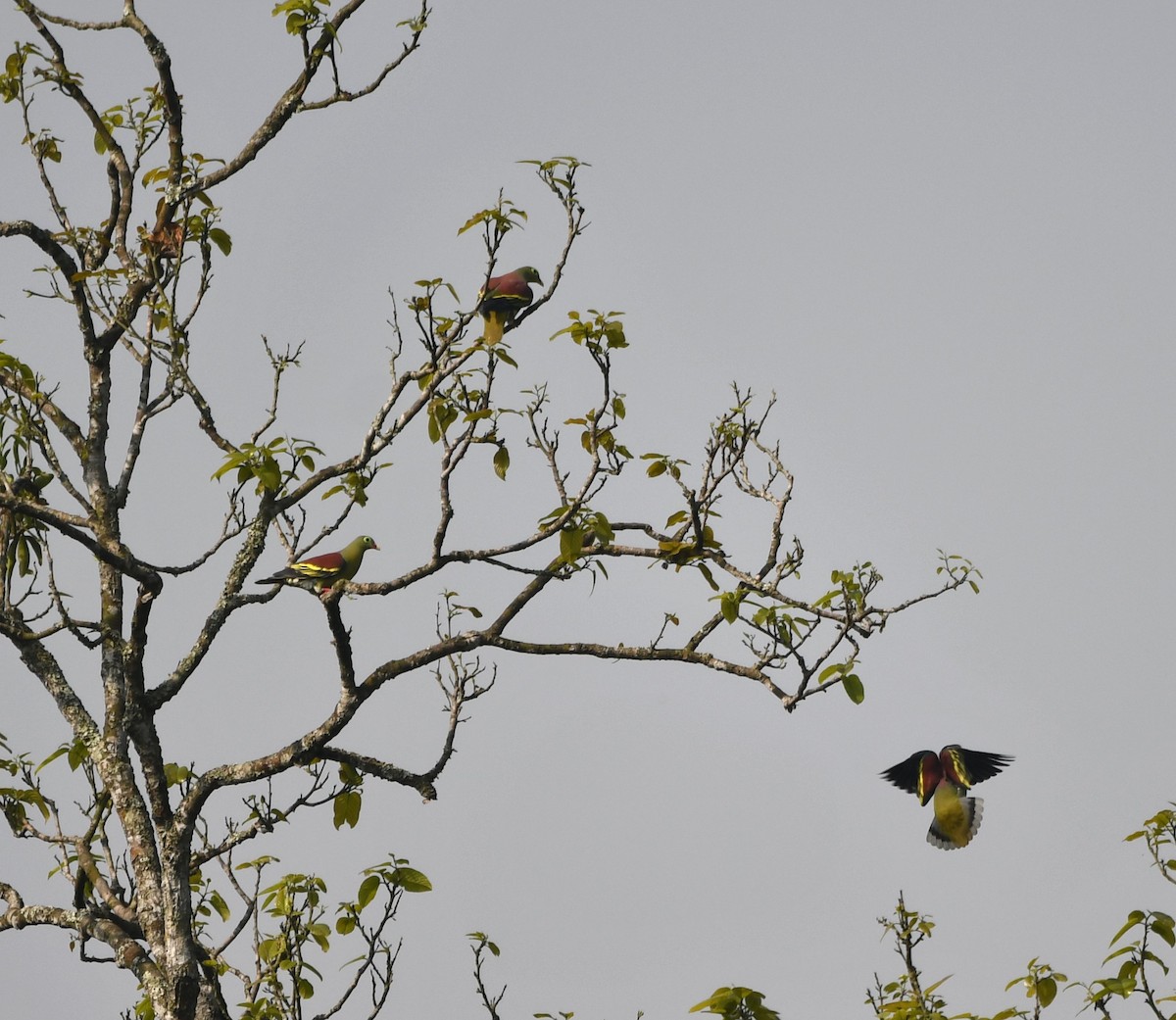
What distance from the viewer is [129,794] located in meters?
5.81

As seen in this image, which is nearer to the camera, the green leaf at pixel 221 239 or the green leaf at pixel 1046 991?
the green leaf at pixel 1046 991

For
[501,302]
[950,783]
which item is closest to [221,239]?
[501,302]

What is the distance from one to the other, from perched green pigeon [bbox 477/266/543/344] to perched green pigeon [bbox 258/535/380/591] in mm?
1188

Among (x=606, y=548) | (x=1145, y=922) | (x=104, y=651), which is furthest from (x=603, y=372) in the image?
(x=1145, y=922)

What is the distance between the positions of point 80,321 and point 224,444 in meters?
1.12

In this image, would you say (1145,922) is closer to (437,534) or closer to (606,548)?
(606,548)

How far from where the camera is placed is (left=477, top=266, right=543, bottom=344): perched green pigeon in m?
5.94

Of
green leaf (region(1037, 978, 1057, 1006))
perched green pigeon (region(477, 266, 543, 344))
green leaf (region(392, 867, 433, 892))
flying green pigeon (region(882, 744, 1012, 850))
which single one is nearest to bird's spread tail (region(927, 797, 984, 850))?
flying green pigeon (region(882, 744, 1012, 850))

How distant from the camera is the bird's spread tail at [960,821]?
285 inches

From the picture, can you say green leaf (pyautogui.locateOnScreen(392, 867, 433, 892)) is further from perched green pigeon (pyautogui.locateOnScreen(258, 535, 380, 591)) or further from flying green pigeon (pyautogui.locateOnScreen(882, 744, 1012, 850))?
flying green pigeon (pyautogui.locateOnScreen(882, 744, 1012, 850))

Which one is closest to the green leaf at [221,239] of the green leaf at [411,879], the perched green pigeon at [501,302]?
the perched green pigeon at [501,302]

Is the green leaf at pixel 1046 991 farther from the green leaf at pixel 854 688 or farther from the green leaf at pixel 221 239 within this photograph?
the green leaf at pixel 221 239

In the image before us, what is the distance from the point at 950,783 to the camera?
715cm

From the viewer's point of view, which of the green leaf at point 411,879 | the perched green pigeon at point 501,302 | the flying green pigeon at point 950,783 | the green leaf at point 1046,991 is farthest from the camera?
the flying green pigeon at point 950,783
